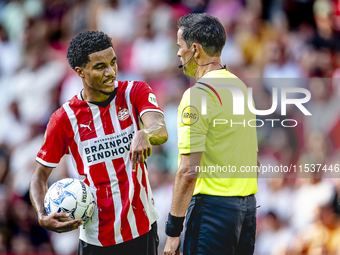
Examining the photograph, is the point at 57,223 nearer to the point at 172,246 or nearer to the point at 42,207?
the point at 42,207

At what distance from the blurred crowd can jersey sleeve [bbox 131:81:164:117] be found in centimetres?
285

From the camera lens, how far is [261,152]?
19.2 feet

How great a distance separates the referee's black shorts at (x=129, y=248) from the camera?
308cm

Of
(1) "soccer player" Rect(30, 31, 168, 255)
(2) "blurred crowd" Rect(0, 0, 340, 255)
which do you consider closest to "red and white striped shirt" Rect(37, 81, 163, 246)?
(1) "soccer player" Rect(30, 31, 168, 255)

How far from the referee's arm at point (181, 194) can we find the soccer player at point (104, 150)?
0.37 metres

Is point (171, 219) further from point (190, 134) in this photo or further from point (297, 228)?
point (297, 228)

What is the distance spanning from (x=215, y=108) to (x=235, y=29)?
4204 mm

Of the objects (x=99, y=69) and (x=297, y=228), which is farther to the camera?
(x=297, y=228)

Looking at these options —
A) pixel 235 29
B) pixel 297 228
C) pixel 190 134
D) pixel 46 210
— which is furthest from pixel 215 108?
pixel 235 29

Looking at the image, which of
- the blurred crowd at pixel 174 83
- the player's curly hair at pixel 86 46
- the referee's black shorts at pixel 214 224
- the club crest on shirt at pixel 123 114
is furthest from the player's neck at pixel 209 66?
the blurred crowd at pixel 174 83

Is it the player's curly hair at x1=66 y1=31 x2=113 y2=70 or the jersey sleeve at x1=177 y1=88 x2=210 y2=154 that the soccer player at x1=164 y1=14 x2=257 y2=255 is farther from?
the player's curly hair at x1=66 y1=31 x2=113 y2=70

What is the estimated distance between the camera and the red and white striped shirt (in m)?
3.07

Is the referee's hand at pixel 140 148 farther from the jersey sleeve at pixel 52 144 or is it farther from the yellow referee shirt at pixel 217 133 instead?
the jersey sleeve at pixel 52 144

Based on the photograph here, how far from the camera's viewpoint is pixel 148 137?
2568 mm
